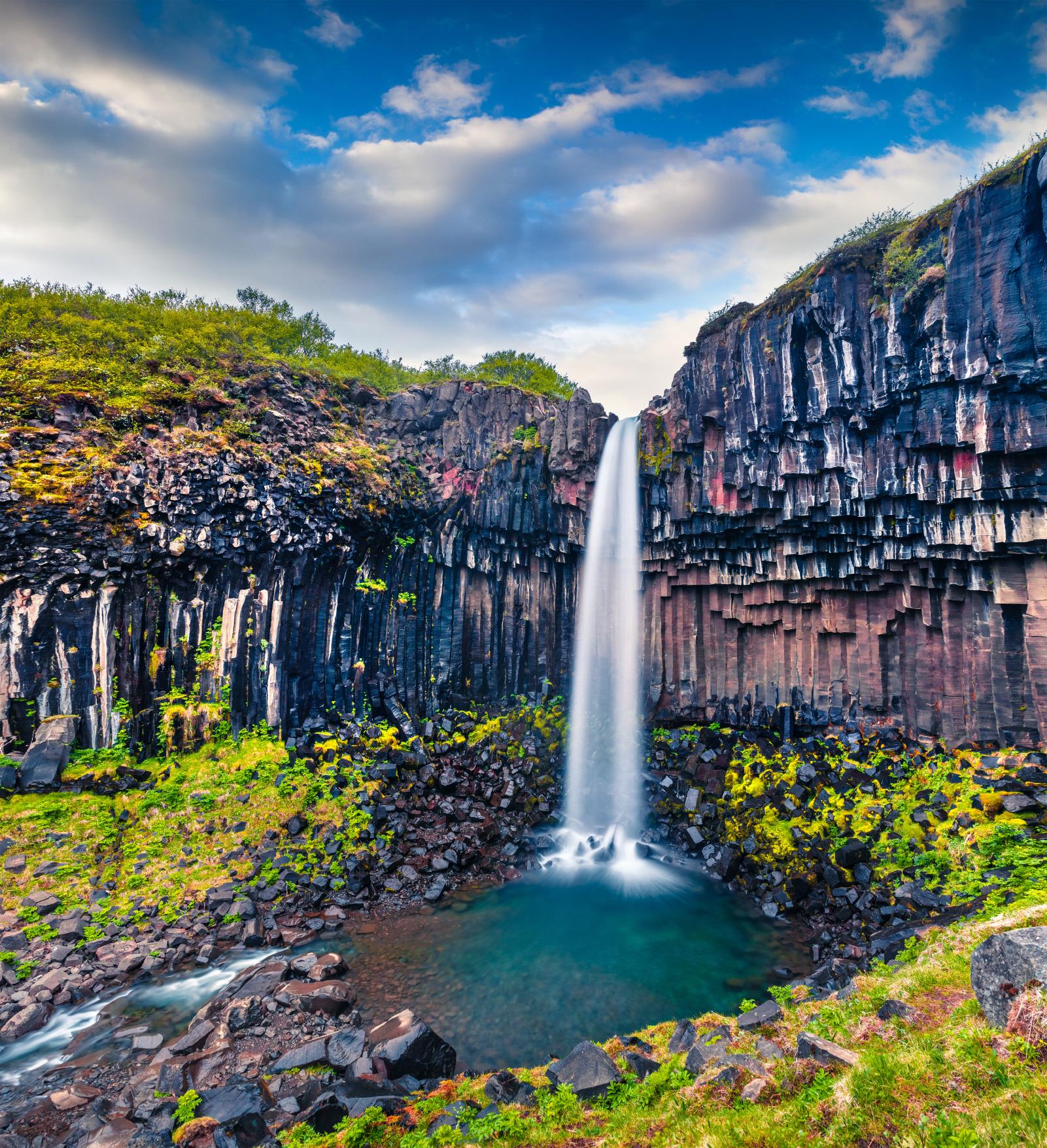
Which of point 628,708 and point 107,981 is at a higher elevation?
point 628,708

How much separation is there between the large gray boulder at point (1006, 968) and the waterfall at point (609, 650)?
14.9 m

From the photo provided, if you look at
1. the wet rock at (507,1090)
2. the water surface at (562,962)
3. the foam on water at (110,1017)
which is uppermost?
the wet rock at (507,1090)

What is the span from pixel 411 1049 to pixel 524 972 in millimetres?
4199

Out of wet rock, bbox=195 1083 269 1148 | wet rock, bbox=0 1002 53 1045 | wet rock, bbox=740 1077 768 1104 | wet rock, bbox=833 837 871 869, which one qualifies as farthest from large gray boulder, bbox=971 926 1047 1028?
wet rock, bbox=0 1002 53 1045

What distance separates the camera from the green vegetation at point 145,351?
19.9 meters

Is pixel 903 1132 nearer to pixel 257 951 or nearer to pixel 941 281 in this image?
pixel 257 951

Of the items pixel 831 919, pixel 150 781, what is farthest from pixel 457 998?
pixel 150 781

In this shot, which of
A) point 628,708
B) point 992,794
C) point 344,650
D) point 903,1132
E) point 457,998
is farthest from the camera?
point 628,708

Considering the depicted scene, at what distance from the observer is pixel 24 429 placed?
17781mm

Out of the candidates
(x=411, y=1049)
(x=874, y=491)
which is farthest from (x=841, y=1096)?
(x=874, y=491)

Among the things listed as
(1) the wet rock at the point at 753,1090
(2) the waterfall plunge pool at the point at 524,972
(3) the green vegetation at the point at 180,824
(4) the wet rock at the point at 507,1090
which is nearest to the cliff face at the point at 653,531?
(3) the green vegetation at the point at 180,824

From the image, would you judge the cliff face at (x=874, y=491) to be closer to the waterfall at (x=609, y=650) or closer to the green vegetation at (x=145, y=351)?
the waterfall at (x=609, y=650)

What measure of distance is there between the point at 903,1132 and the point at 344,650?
20.3 m

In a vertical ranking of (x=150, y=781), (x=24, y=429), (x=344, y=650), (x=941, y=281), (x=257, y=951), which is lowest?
(x=257, y=951)
